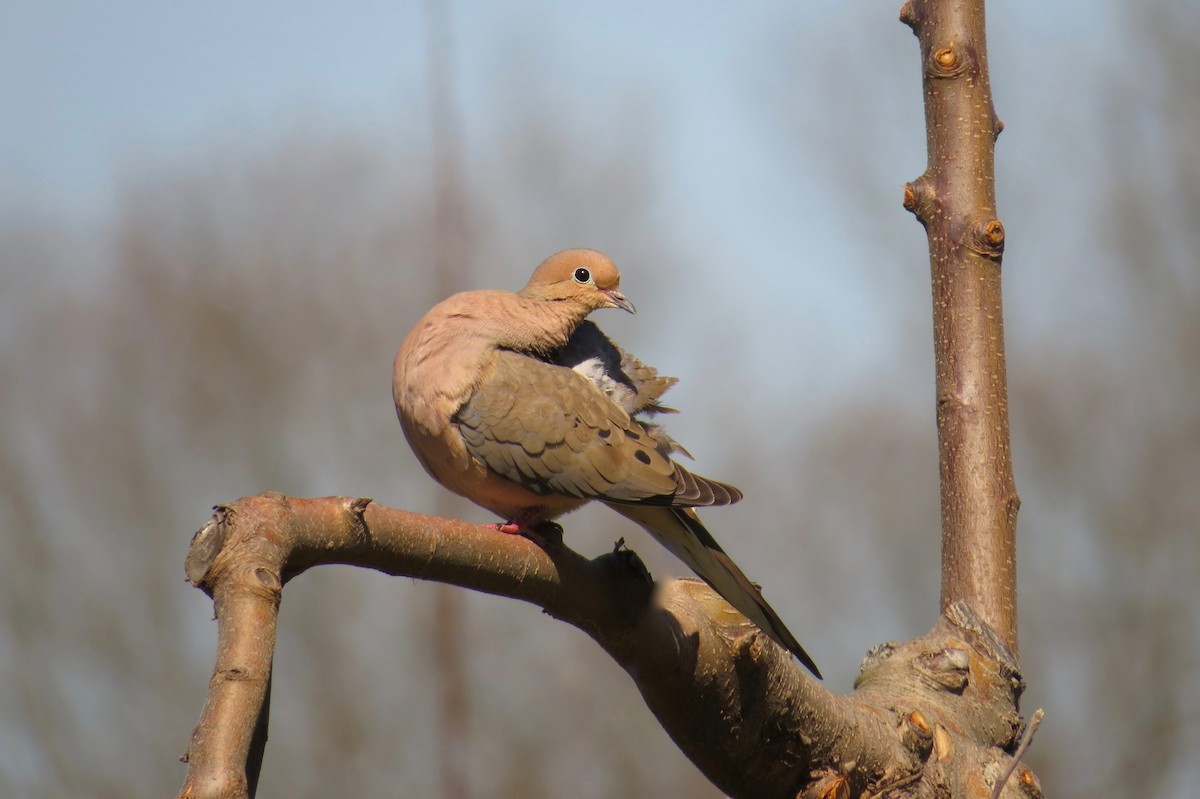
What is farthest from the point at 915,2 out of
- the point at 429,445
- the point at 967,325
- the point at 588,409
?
the point at 429,445

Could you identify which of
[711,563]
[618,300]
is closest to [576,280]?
[618,300]

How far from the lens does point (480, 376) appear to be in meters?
2.71

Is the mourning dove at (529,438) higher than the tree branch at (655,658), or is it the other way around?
the mourning dove at (529,438)

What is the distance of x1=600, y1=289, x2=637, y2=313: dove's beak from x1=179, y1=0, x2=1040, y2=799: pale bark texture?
834 mm

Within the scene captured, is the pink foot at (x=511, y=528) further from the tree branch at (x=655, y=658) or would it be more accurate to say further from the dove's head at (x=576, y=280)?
the dove's head at (x=576, y=280)

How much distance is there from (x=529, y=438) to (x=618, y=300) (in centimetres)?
80

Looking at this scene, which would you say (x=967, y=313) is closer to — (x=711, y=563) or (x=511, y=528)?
(x=711, y=563)

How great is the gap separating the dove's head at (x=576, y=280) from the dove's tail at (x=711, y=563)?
0.66 metres

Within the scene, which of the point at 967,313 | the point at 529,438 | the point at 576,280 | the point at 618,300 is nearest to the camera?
the point at 529,438

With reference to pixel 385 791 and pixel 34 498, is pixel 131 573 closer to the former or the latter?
pixel 34 498

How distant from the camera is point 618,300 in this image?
3.31m

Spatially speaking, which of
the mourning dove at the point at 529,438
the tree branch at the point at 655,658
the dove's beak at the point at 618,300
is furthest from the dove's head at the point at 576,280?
the tree branch at the point at 655,658

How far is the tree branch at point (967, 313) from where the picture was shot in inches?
116

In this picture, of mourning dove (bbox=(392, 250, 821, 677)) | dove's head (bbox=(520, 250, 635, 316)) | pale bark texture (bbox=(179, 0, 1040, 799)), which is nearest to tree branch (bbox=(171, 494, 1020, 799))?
pale bark texture (bbox=(179, 0, 1040, 799))
